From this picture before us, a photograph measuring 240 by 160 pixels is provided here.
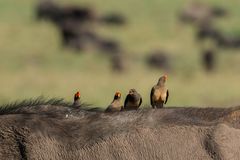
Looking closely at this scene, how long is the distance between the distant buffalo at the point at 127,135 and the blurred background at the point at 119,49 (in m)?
9.61

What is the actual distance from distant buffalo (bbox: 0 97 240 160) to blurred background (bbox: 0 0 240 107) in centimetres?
961

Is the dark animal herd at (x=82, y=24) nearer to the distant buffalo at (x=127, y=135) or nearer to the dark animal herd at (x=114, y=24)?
the dark animal herd at (x=114, y=24)

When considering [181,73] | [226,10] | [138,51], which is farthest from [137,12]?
[181,73]

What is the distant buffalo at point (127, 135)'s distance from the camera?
21.4 feet

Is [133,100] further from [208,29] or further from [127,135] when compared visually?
[208,29]

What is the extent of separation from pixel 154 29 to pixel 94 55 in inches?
171

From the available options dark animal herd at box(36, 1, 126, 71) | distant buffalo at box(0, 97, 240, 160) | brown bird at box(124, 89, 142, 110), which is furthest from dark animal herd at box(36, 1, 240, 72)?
distant buffalo at box(0, 97, 240, 160)

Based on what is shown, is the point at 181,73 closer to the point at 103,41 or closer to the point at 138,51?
the point at 138,51

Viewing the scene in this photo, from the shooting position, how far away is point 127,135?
6.60 meters

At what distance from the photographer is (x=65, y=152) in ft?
21.6

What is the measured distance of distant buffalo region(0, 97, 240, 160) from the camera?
21.4 feet

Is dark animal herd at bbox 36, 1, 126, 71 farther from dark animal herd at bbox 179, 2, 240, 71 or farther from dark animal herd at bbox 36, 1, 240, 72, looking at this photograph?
dark animal herd at bbox 179, 2, 240, 71

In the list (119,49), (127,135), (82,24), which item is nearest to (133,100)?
(127,135)

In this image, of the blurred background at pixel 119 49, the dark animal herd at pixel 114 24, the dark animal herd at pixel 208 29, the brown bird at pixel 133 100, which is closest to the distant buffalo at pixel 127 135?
the brown bird at pixel 133 100
